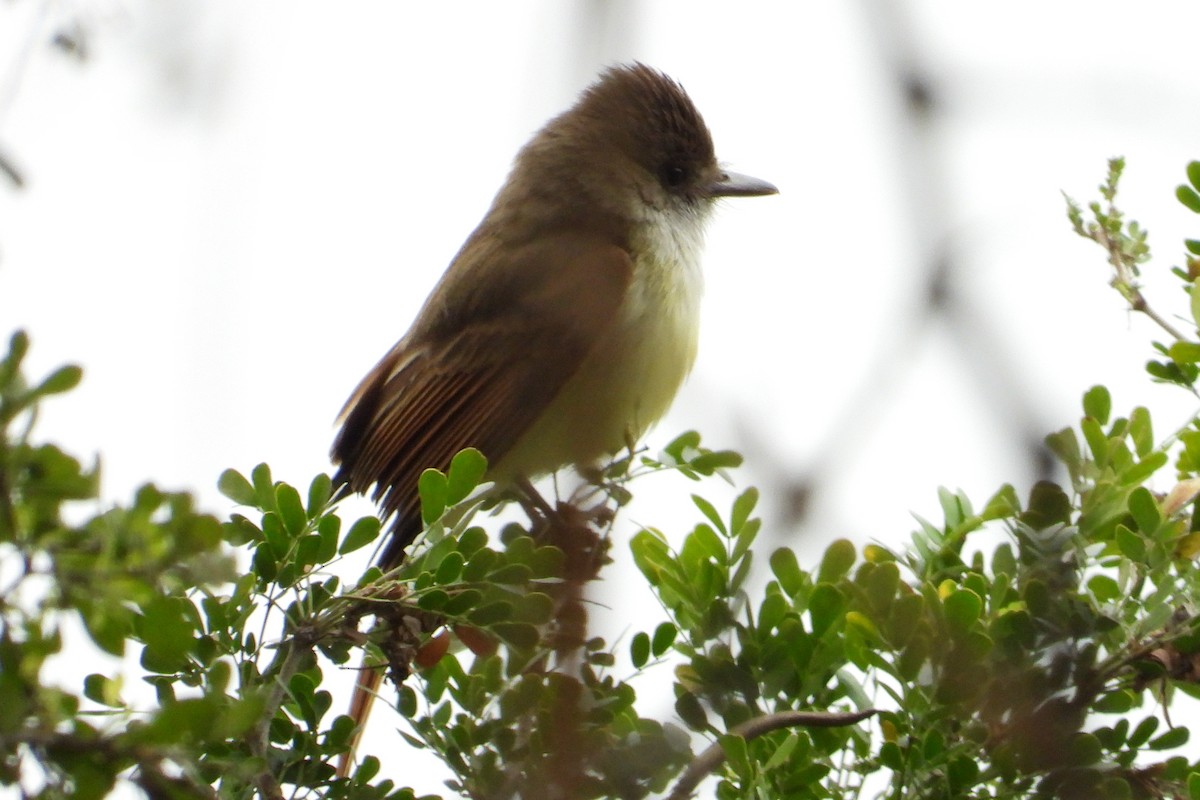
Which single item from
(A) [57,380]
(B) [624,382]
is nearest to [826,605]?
(A) [57,380]

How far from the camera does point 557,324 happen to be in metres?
4.88

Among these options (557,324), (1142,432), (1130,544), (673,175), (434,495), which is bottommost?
(434,495)

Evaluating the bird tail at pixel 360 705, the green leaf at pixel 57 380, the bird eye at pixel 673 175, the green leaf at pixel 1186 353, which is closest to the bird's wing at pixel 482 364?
the bird eye at pixel 673 175

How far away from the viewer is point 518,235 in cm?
545

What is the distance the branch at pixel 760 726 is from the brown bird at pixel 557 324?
191cm

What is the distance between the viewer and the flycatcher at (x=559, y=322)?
4703mm

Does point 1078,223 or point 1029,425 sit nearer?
point 1029,425

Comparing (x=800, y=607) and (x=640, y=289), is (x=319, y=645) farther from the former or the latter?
(x=640, y=289)

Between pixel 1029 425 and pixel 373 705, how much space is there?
202cm

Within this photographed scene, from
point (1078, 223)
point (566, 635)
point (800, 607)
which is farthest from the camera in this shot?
point (1078, 223)

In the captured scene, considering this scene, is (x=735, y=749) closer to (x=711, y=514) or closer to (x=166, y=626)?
(x=711, y=514)

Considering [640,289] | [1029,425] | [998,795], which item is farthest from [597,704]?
[640,289]

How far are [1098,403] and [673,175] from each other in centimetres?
320

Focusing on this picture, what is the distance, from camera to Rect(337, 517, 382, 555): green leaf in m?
A: 2.45
